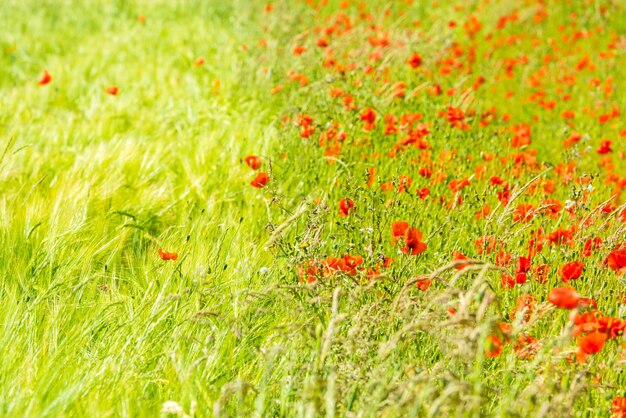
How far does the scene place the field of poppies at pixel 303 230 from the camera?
5.94 feet

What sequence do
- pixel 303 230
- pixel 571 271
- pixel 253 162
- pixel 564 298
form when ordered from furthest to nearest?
pixel 253 162 < pixel 303 230 < pixel 571 271 < pixel 564 298

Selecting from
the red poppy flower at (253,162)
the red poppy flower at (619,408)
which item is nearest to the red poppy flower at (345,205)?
the red poppy flower at (253,162)

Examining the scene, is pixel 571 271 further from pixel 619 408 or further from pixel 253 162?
pixel 253 162

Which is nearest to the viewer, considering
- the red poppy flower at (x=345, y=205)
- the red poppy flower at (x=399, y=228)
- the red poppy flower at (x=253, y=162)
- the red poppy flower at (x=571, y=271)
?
the red poppy flower at (x=571, y=271)

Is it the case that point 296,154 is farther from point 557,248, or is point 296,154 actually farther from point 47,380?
point 47,380

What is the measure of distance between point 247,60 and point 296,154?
1.99 m

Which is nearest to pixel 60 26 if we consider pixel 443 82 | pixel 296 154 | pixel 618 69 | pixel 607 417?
pixel 443 82

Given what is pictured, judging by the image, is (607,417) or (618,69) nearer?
(607,417)

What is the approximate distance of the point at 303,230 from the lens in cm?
277

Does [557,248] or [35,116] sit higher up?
[557,248]

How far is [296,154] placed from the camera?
3.60 m

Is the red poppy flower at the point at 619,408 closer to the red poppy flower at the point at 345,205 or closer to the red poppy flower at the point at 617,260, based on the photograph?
the red poppy flower at the point at 617,260

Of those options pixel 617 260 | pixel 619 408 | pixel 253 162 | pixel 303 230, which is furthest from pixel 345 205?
pixel 619 408

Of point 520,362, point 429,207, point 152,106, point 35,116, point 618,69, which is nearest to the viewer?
point 520,362
